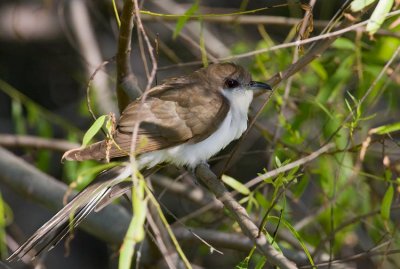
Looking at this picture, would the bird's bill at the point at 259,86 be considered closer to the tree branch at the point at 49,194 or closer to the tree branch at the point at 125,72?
the tree branch at the point at 125,72

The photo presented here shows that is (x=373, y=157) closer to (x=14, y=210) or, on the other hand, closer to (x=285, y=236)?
(x=285, y=236)

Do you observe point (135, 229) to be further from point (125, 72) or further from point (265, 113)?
point (265, 113)

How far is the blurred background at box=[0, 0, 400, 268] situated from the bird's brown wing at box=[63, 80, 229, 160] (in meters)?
0.16

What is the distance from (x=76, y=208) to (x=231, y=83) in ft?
4.66

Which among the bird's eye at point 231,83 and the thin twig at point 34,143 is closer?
the bird's eye at point 231,83

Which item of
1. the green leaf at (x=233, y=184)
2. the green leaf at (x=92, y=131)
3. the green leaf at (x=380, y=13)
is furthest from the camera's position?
the green leaf at (x=233, y=184)

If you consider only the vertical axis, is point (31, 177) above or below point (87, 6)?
below

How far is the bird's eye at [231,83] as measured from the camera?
13.2ft

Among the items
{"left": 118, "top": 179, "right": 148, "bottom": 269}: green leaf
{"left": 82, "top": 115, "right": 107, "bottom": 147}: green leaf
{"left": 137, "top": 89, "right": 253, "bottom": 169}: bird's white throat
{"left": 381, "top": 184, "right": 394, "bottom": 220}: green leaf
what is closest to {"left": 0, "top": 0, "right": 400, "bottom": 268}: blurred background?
{"left": 381, "top": 184, "right": 394, "bottom": 220}: green leaf

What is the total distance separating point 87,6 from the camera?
227 inches

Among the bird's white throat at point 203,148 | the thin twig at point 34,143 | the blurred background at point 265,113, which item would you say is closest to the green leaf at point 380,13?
the blurred background at point 265,113

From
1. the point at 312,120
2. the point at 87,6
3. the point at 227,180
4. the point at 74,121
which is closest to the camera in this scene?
the point at 227,180

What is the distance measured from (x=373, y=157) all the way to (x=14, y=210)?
→ 3461 mm

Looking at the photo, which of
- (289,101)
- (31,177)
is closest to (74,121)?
(31,177)
